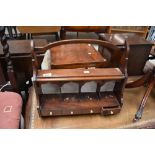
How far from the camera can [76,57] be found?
43.0 inches

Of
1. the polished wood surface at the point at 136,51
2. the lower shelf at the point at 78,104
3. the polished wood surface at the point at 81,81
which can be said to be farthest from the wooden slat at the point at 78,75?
the polished wood surface at the point at 136,51

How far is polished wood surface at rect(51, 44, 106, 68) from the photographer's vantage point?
1021 mm

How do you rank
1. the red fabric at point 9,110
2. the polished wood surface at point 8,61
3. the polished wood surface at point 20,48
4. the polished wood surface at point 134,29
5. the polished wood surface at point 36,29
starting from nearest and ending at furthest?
the red fabric at point 9,110, the polished wood surface at point 8,61, the polished wood surface at point 20,48, the polished wood surface at point 36,29, the polished wood surface at point 134,29

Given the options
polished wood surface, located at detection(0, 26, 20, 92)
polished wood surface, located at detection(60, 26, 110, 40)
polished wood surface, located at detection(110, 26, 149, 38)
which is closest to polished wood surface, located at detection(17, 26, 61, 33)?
polished wood surface, located at detection(60, 26, 110, 40)

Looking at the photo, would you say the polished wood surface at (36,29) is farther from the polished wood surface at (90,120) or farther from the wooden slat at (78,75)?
the wooden slat at (78,75)

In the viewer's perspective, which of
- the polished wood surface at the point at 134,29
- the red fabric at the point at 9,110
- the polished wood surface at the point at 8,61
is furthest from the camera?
the polished wood surface at the point at 134,29

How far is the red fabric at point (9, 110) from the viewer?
0.70 m

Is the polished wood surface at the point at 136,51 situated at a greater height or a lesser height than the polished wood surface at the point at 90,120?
greater

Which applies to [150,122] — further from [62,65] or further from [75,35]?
[75,35]

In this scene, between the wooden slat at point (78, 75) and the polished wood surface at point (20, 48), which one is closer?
the wooden slat at point (78, 75)

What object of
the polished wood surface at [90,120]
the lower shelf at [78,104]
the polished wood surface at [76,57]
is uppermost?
the polished wood surface at [76,57]

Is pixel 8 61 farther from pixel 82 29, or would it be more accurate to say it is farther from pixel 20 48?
pixel 82 29

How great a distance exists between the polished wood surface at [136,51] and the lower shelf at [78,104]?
0.41m

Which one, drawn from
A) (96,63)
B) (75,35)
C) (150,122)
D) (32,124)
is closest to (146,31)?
(75,35)
